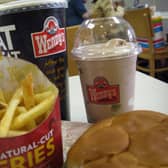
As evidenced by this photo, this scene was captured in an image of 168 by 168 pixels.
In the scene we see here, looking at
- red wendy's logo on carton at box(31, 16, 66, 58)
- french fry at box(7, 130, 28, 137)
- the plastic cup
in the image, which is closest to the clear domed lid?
the plastic cup

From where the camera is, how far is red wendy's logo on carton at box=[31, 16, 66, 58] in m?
0.65

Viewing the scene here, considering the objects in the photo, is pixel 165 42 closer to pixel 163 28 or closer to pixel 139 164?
pixel 163 28

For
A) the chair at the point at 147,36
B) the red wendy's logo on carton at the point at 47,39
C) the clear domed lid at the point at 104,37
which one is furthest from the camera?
the chair at the point at 147,36

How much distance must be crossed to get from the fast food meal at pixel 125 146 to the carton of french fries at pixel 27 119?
5cm

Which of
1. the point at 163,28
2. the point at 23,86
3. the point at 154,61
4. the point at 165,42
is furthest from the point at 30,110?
the point at 163,28

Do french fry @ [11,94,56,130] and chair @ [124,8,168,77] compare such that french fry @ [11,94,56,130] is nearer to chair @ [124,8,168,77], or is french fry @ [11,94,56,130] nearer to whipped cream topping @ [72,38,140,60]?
whipped cream topping @ [72,38,140,60]

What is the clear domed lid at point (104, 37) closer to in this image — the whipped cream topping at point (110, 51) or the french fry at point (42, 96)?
the whipped cream topping at point (110, 51)

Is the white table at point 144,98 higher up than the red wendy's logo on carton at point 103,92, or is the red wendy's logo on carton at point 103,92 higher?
the red wendy's logo on carton at point 103,92

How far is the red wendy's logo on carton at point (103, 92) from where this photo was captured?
28.8 inches

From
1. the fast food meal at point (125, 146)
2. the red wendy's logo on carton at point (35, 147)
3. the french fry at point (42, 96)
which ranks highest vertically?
the french fry at point (42, 96)

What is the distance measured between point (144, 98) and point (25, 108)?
0.55 meters

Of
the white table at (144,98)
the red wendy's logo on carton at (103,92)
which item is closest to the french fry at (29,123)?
the red wendy's logo on carton at (103,92)

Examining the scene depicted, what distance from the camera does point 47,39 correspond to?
0.66m

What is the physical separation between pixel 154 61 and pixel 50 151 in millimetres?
3072
